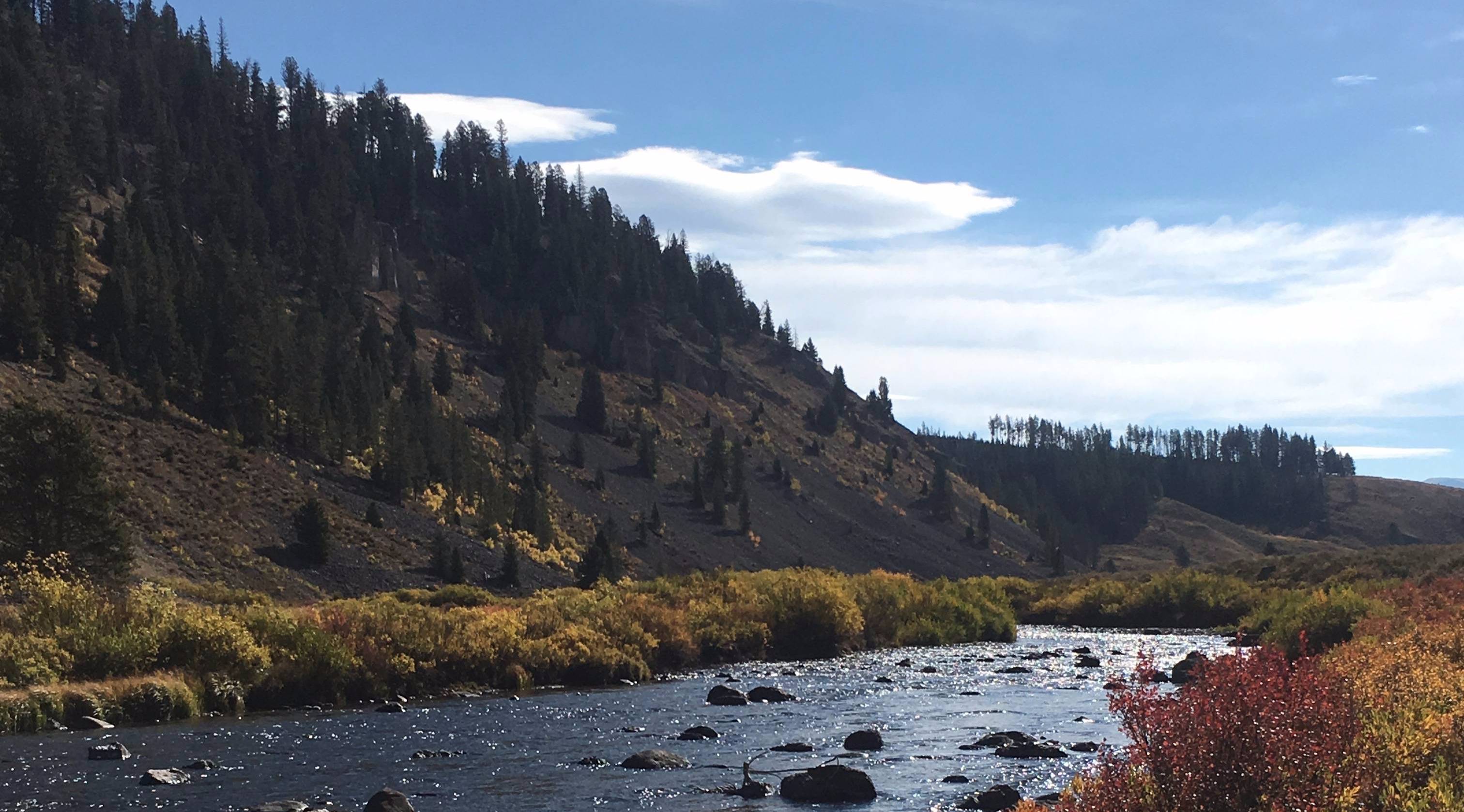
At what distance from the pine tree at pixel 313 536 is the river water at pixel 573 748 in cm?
3788

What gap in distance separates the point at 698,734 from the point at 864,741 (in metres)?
4.97

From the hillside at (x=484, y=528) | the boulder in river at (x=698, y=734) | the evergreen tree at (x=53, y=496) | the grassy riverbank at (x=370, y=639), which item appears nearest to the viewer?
the boulder in river at (x=698, y=734)

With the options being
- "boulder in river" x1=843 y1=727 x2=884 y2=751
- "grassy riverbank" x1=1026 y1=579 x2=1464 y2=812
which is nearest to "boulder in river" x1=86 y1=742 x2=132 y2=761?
"boulder in river" x1=843 y1=727 x2=884 y2=751

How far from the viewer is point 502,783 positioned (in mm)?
27297

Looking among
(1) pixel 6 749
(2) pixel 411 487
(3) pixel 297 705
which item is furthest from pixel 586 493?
(1) pixel 6 749

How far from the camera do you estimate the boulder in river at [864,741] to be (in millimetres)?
32250

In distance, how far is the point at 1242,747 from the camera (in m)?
11.6

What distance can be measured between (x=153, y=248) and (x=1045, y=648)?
94042 mm

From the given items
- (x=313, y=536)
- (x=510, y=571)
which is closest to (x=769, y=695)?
(x=313, y=536)

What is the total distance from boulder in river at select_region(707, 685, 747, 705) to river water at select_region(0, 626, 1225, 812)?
25.2 inches

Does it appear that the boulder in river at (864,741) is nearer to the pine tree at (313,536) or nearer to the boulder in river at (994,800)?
the boulder in river at (994,800)

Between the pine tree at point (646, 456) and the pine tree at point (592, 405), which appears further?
the pine tree at point (592, 405)

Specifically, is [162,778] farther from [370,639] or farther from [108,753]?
[370,639]

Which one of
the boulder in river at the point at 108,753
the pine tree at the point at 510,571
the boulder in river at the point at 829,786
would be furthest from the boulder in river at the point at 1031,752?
the pine tree at the point at 510,571
